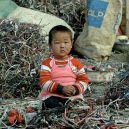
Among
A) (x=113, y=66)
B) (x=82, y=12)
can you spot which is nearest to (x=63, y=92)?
(x=113, y=66)

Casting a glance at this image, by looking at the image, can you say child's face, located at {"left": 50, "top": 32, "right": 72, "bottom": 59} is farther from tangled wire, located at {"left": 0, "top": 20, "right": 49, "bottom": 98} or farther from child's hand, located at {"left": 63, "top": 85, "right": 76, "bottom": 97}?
tangled wire, located at {"left": 0, "top": 20, "right": 49, "bottom": 98}

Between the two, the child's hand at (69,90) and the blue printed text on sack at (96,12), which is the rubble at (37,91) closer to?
the child's hand at (69,90)

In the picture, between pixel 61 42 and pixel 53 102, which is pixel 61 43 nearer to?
pixel 61 42

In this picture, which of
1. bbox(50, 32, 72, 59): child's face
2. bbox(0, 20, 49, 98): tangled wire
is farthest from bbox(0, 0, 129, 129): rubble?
bbox(50, 32, 72, 59): child's face

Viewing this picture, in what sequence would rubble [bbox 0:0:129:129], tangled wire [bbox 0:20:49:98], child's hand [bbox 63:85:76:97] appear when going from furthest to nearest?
tangled wire [bbox 0:20:49:98] < child's hand [bbox 63:85:76:97] < rubble [bbox 0:0:129:129]

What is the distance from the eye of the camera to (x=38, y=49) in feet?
20.7

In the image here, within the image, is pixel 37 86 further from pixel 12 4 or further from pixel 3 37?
pixel 12 4

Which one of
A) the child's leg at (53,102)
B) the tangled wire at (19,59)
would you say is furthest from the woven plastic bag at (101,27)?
the child's leg at (53,102)

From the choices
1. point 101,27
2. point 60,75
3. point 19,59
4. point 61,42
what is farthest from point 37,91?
point 101,27

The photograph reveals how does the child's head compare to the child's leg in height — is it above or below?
above

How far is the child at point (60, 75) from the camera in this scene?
4820mm

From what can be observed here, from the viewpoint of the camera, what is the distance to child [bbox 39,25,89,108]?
4820 mm

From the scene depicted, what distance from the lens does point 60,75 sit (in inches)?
194

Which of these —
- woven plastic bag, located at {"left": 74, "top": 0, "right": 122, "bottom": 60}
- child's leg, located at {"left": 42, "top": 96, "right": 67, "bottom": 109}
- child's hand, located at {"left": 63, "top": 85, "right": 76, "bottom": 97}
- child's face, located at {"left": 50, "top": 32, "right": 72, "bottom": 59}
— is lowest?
woven plastic bag, located at {"left": 74, "top": 0, "right": 122, "bottom": 60}
